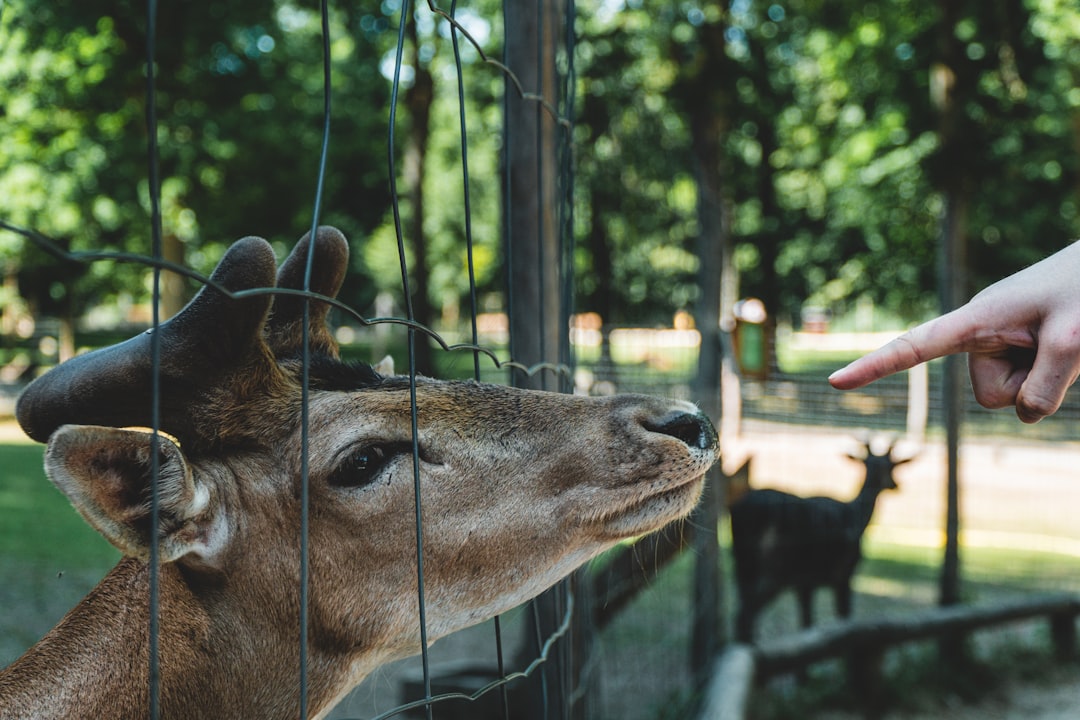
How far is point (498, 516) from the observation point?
2.13m

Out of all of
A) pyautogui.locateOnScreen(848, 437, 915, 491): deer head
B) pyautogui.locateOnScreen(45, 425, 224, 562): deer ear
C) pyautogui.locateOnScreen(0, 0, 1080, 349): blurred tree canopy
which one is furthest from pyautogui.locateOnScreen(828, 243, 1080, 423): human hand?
pyautogui.locateOnScreen(848, 437, 915, 491): deer head

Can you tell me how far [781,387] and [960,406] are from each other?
11.3 ft

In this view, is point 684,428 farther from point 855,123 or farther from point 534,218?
point 855,123

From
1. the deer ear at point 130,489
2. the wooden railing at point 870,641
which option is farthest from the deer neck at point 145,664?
the wooden railing at point 870,641

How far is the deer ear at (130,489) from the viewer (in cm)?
155

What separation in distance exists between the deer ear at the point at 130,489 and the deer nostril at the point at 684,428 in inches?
41.2

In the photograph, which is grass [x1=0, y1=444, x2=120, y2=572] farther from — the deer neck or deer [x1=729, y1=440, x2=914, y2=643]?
the deer neck

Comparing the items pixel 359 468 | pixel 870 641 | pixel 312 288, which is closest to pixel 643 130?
pixel 312 288

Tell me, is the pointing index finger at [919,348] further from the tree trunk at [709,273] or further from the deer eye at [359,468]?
the tree trunk at [709,273]

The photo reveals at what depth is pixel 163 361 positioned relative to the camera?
1.88m

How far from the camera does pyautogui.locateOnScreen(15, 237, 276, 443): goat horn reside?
6.11ft

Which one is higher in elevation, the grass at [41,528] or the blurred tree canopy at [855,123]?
the blurred tree canopy at [855,123]

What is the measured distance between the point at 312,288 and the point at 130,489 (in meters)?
0.89

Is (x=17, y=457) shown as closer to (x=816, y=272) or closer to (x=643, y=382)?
(x=643, y=382)
